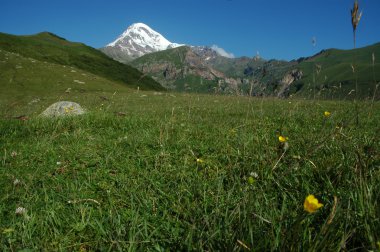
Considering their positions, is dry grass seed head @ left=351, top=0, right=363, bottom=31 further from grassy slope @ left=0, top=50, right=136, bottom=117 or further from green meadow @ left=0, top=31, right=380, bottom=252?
grassy slope @ left=0, top=50, right=136, bottom=117

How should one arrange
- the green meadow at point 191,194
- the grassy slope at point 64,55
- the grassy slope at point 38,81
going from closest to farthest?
the green meadow at point 191,194
the grassy slope at point 38,81
the grassy slope at point 64,55

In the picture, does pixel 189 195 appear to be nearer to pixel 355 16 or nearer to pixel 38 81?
pixel 355 16

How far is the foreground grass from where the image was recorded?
2162 millimetres

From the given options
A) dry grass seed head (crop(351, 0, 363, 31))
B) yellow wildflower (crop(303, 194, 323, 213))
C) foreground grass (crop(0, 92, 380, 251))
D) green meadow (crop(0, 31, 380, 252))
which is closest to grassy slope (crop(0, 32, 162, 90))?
green meadow (crop(0, 31, 380, 252))

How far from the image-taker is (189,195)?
3.40m

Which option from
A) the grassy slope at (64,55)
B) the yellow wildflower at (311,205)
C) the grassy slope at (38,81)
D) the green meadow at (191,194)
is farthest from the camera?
the grassy slope at (64,55)

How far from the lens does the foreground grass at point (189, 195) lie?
216 centimetres

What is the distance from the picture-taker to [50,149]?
549 cm

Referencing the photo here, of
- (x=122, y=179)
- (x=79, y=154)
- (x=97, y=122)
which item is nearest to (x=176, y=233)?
(x=122, y=179)

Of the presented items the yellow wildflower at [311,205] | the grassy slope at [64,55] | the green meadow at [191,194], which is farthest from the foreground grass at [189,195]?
the grassy slope at [64,55]

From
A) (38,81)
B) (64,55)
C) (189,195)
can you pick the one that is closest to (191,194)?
(189,195)

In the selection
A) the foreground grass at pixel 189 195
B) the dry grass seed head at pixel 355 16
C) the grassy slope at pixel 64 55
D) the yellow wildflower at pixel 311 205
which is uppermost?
the grassy slope at pixel 64 55

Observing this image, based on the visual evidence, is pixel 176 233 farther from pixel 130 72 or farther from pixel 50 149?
pixel 130 72

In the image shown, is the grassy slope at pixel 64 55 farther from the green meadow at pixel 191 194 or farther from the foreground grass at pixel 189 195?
A: the foreground grass at pixel 189 195
